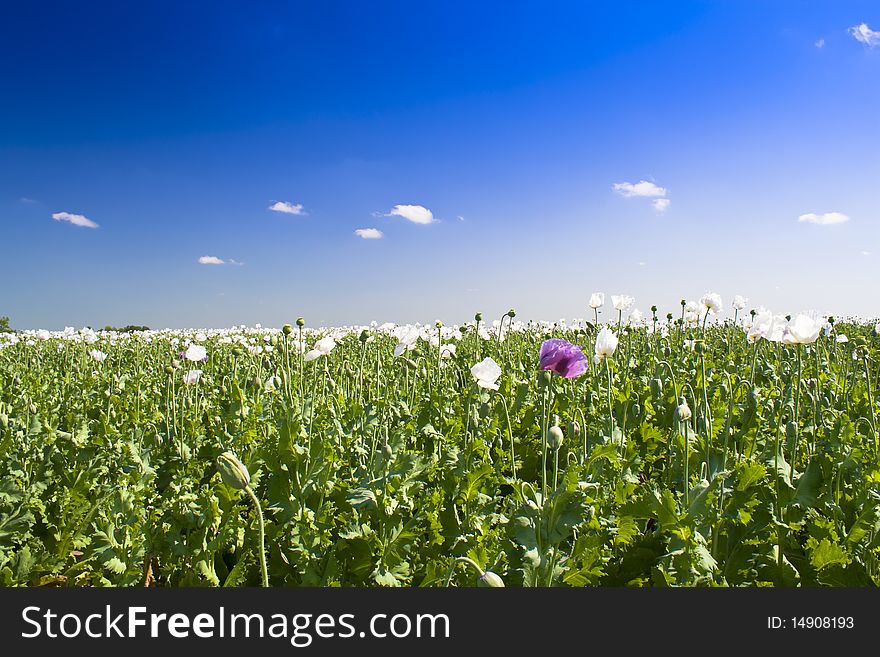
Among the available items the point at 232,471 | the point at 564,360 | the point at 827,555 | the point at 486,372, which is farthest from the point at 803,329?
the point at 232,471

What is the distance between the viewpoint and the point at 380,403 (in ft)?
13.1

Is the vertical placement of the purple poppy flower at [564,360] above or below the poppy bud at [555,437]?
above

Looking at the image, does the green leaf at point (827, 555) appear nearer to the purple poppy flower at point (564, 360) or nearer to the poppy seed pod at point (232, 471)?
the purple poppy flower at point (564, 360)

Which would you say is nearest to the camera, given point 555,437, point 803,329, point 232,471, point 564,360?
point 232,471

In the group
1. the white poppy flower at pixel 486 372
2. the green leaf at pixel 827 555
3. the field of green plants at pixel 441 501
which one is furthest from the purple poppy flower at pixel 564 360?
the green leaf at pixel 827 555

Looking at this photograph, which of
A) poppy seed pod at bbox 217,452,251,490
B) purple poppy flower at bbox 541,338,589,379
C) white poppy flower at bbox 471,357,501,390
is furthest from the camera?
white poppy flower at bbox 471,357,501,390

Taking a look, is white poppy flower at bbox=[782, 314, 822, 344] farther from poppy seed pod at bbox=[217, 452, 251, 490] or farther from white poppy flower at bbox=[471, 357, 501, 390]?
poppy seed pod at bbox=[217, 452, 251, 490]

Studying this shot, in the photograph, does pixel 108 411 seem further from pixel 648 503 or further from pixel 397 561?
pixel 648 503

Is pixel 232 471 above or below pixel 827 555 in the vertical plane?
above

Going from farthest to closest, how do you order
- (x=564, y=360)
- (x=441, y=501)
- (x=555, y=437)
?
(x=441, y=501) → (x=564, y=360) → (x=555, y=437)

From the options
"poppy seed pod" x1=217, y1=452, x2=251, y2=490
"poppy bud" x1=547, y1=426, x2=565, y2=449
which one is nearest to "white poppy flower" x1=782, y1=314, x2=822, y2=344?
"poppy bud" x1=547, y1=426, x2=565, y2=449

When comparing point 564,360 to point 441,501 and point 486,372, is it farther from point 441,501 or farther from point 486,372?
point 441,501

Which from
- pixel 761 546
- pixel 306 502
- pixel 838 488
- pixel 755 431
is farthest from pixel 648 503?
pixel 755 431

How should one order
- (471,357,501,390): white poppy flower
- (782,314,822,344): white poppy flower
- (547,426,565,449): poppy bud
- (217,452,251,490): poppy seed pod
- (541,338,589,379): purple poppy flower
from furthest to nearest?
(782,314,822,344): white poppy flower
(471,357,501,390): white poppy flower
(541,338,589,379): purple poppy flower
(547,426,565,449): poppy bud
(217,452,251,490): poppy seed pod
